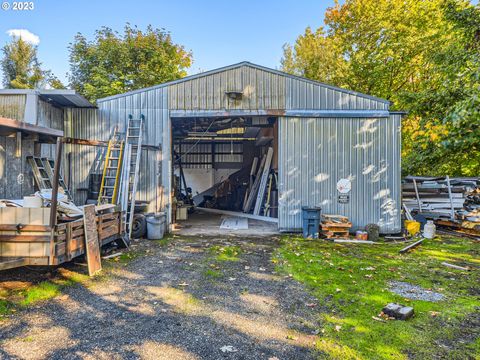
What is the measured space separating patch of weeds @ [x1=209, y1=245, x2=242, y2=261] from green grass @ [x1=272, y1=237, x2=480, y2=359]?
2.91 ft

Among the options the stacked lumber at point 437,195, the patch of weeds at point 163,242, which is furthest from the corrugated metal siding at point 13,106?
the stacked lumber at point 437,195

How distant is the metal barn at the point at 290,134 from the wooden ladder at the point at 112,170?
398mm

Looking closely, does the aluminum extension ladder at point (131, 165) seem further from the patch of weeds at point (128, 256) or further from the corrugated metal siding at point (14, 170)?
the corrugated metal siding at point (14, 170)

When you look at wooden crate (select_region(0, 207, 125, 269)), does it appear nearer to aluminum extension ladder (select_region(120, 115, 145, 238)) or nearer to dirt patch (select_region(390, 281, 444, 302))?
aluminum extension ladder (select_region(120, 115, 145, 238))

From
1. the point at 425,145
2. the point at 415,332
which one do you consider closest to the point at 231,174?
the point at 425,145

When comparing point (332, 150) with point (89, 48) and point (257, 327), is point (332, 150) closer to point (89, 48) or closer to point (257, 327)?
point (257, 327)

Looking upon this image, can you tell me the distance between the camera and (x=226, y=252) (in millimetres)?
6566

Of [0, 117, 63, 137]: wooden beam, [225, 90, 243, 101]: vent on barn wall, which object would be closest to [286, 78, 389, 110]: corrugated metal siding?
[225, 90, 243, 101]: vent on barn wall

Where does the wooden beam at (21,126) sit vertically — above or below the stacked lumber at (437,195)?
above

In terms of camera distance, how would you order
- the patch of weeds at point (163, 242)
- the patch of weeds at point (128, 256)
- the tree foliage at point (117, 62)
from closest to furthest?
the patch of weeds at point (128, 256)
the patch of weeds at point (163, 242)
the tree foliage at point (117, 62)

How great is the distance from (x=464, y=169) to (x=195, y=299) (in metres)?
15.7

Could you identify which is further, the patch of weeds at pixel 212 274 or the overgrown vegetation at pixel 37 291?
the patch of weeds at pixel 212 274

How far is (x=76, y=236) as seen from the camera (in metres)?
4.49

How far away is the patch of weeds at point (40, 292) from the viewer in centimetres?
378
